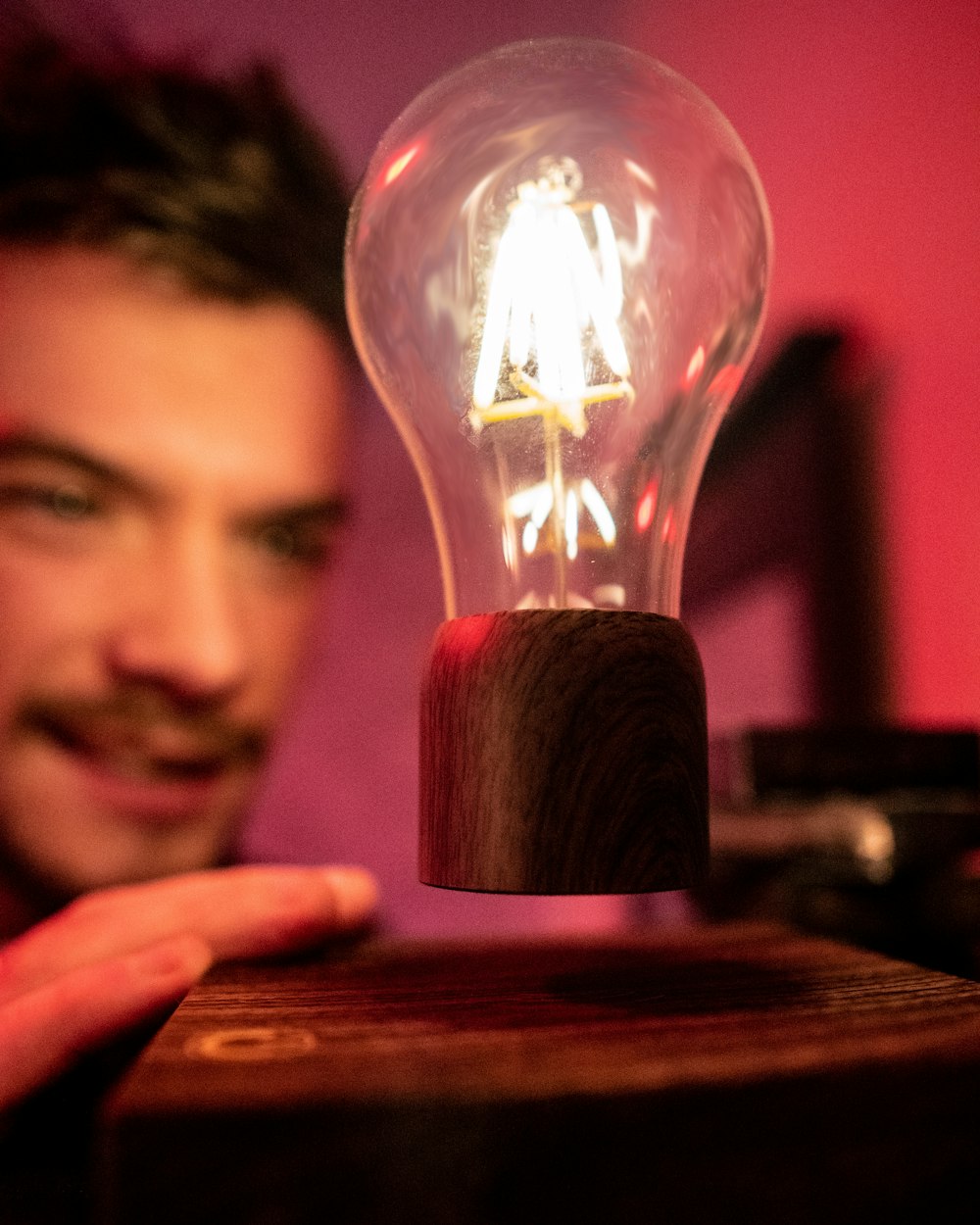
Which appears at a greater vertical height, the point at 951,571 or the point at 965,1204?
the point at 951,571

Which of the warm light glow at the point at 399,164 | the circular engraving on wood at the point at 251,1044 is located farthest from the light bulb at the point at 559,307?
the circular engraving on wood at the point at 251,1044

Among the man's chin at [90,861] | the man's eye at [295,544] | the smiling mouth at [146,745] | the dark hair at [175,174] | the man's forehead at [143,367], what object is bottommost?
the man's chin at [90,861]

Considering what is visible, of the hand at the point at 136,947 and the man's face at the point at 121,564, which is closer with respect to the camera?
the hand at the point at 136,947

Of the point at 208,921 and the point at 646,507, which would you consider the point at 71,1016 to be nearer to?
the point at 208,921

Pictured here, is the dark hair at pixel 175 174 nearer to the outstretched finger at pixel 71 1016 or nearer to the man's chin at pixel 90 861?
the man's chin at pixel 90 861

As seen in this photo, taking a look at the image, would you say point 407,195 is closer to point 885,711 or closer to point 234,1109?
point 234,1109

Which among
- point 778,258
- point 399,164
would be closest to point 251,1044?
point 399,164

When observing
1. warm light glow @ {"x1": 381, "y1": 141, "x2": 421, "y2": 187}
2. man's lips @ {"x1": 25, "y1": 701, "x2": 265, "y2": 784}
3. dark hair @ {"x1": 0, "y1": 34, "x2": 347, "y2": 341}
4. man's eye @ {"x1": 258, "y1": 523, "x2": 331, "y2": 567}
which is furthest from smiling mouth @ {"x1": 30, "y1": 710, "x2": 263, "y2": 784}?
warm light glow @ {"x1": 381, "y1": 141, "x2": 421, "y2": 187}

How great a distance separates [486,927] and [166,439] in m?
0.47

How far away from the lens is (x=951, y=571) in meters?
0.73

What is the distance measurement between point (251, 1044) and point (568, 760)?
14 centimetres

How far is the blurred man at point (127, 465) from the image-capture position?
2.29ft

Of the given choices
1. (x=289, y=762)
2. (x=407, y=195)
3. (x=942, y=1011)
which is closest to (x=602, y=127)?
(x=407, y=195)

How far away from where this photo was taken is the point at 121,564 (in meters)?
0.70
